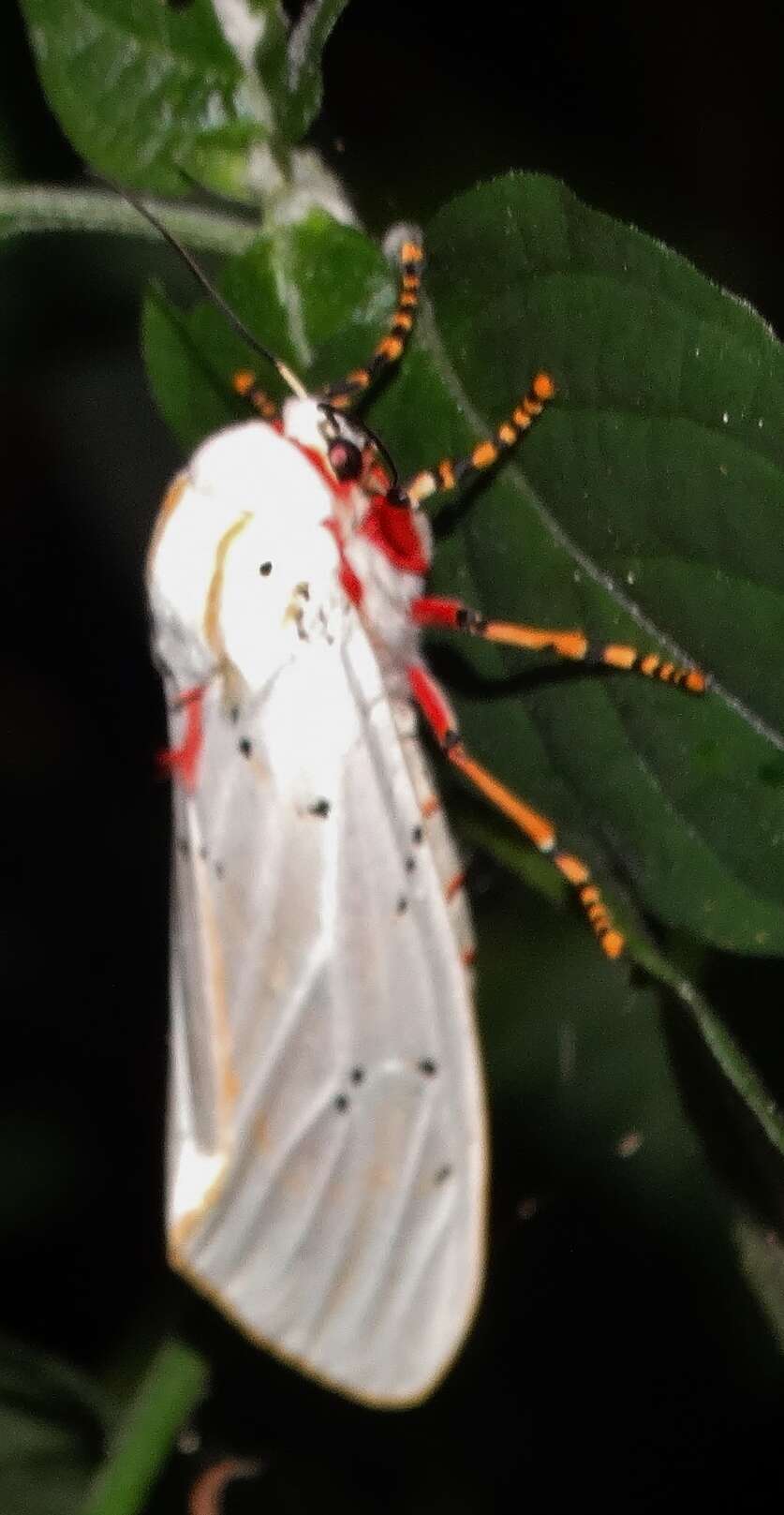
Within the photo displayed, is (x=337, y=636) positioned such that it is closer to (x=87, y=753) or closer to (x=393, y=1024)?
(x=393, y=1024)

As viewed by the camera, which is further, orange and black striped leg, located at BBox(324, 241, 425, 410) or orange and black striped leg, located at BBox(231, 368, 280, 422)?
orange and black striped leg, located at BBox(231, 368, 280, 422)

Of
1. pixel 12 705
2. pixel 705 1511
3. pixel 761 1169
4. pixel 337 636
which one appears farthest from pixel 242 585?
pixel 705 1511

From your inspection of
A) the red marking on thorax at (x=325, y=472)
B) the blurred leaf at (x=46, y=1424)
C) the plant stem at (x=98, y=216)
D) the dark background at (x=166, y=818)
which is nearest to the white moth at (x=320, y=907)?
the red marking on thorax at (x=325, y=472)

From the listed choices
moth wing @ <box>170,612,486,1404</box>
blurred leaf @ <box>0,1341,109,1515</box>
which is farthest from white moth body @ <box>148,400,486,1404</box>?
blurred leaf @ <box>0,1341,109,1515</box>

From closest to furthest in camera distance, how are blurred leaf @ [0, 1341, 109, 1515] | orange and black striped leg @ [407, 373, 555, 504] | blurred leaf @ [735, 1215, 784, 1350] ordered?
orange and black striped leg @ [407, 373, 555, 504]
blurred leaf @ [735, 1215, 784, 1350]
blurred leaf @ [0, 1341, 109, 1515]

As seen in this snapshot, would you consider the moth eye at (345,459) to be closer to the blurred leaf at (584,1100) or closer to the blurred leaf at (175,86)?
the blurred leaf at (175,86)

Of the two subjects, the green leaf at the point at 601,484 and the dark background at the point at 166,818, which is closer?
the green leaf at the point at 601,484

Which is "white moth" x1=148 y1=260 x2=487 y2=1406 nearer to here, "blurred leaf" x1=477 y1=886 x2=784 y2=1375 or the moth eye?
the moth eye
